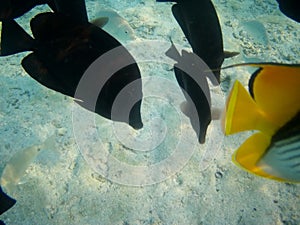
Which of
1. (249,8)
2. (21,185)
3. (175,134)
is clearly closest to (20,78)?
(21,185)

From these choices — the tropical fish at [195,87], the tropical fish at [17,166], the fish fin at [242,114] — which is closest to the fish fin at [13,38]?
the tropical fish at [195,87]

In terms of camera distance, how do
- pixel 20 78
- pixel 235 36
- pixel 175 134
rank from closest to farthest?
pixel 175 134, pixel 20 78, pixel 235 36

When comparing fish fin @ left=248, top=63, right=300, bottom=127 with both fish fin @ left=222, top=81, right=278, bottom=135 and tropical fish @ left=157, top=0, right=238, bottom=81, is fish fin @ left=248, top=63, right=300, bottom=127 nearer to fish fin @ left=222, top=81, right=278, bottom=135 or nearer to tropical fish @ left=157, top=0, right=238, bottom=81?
fish fin @ left=222, top=81, right=278, bottom=135

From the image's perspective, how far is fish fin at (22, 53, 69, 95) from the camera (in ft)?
4.16

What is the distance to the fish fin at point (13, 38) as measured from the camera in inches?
51.6

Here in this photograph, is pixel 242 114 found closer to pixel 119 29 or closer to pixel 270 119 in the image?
pixel 270 119

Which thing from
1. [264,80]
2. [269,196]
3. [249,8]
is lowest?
[269,196]

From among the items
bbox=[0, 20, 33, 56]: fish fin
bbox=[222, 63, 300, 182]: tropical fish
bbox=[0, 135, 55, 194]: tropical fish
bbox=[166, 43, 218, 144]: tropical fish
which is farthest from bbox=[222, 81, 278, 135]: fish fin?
bbox=[0, 135, 55, 194]: tropical fish

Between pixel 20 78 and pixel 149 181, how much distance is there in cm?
166

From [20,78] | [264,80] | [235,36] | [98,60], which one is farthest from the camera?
[235,36]

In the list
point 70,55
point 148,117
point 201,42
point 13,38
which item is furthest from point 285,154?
point 148,117

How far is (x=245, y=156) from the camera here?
0.84 metres

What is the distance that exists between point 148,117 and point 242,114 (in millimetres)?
1858

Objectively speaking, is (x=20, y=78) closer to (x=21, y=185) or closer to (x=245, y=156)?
(x=21, y=185)
